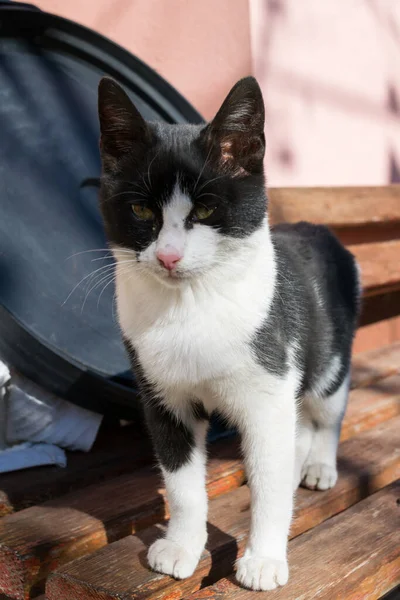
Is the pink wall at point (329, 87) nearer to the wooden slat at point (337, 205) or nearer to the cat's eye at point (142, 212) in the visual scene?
the wooden slat at point (337, 205)

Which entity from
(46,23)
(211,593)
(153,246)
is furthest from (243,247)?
(46,23)

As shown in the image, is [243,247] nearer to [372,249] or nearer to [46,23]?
[46,23]

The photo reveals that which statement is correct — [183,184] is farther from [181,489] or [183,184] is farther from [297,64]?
[297,64]

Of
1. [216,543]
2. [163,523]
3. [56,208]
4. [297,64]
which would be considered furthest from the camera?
[297,64]

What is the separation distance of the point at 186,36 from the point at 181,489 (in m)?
1.80

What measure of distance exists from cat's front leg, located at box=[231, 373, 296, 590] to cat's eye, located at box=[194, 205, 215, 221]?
0.30 metres

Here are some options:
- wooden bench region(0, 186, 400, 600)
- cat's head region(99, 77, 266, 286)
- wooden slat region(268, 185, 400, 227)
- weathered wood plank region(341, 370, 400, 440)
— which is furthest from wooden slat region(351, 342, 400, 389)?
cat's head region(99, 77, 266, 286)

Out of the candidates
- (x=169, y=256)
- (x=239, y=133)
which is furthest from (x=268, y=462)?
(x=239, y=133)

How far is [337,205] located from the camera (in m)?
2.51

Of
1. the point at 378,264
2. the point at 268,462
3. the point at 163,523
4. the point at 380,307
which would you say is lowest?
A: the point at 380,307

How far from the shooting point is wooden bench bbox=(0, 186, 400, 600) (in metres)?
1.12

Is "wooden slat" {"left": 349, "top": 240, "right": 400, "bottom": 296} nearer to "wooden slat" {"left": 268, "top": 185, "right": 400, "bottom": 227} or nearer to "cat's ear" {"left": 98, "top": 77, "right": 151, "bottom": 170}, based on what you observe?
"wooden slat" {"left": 268, "top": 185, "right": 400, "bottom": 227}

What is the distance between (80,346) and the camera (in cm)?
175

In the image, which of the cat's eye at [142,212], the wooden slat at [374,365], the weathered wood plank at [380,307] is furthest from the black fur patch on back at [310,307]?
the weathered wood plank at [380,307]
